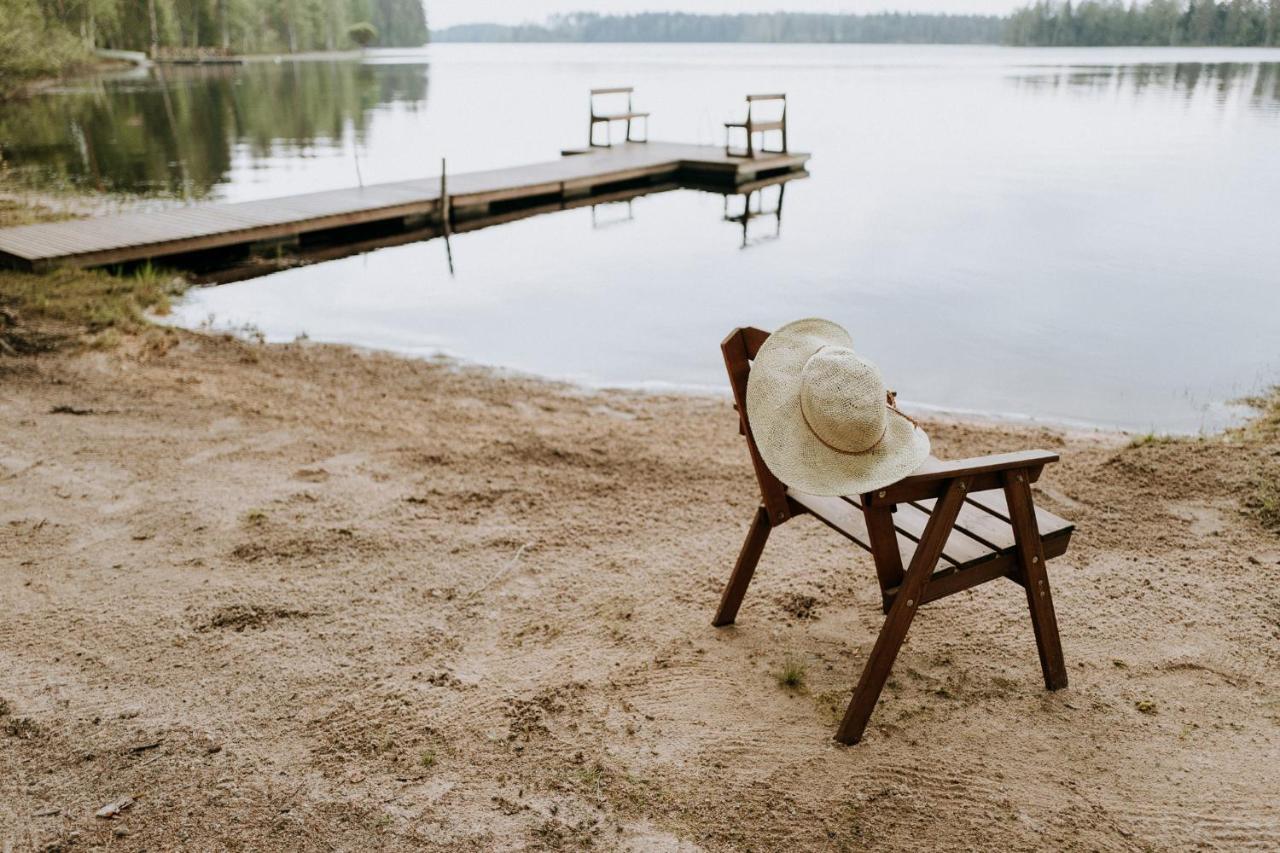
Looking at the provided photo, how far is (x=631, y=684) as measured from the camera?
3.31 m

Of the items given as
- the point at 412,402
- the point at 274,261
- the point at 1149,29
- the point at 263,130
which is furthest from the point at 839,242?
the point at 1149,29

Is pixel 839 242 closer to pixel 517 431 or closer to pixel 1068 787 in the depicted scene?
pixel 517 431

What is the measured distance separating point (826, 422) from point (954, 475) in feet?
1.43

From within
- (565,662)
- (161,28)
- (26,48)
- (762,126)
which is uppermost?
(161,28)

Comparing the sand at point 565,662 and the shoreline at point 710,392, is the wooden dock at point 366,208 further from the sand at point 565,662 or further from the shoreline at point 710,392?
the sand at point 565,662

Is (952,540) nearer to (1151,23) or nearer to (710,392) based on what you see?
(710,392)

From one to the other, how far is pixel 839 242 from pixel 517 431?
35.8ft

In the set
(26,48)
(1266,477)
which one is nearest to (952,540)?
(1266,477)

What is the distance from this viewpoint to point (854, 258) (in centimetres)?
1465

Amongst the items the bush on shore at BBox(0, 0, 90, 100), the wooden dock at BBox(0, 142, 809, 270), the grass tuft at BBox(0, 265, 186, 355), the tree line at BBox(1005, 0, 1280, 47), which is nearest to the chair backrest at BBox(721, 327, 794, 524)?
the grass tuft at BBox(0, 265, 186, 355)

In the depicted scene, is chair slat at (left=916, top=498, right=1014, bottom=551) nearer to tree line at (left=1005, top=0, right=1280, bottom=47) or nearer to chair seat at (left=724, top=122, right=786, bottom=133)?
chair seat at (left=724, top=122, right=786, bottom=133)

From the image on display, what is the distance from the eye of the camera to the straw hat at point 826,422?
8.66ft

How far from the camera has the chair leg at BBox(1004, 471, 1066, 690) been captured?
293 centimetres

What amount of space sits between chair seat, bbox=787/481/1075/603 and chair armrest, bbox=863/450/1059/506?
27cm
